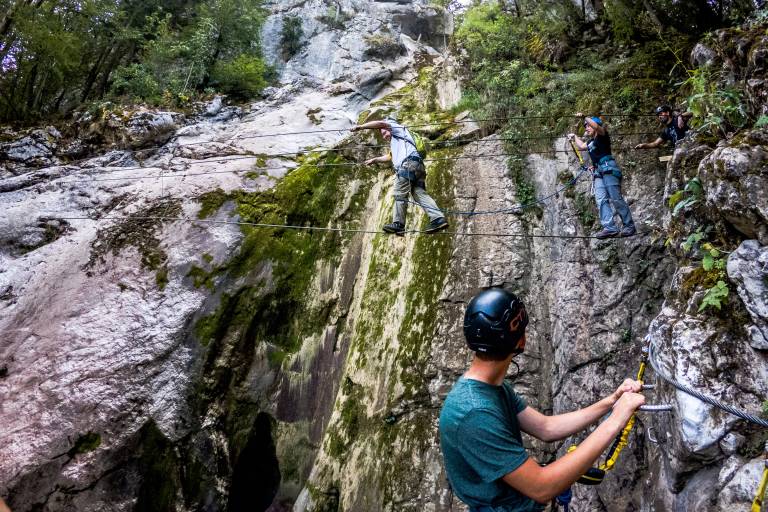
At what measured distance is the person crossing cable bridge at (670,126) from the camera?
21.7 ft

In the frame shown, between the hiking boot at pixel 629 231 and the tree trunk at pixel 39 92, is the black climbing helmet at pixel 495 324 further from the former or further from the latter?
the tree trunk at pixel 39 92

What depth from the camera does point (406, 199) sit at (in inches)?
296

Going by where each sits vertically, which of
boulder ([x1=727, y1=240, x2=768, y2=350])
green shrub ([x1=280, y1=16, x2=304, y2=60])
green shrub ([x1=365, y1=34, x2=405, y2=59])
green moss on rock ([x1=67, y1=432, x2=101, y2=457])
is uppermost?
green shrub ([x1=280, y1=16, x2=304, y2=60])

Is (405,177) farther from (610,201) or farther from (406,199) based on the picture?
(610,201)

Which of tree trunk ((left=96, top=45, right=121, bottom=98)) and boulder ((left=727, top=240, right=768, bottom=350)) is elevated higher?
tree trunk ((left=96, top=45, right=121, bottom=98))

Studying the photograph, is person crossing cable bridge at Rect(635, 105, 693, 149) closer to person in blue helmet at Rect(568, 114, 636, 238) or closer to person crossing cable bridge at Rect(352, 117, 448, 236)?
person in blue helmet at Rect(568, 114, 636, 238)

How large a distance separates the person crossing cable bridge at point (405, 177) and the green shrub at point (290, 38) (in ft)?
60.9

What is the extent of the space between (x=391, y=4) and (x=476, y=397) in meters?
30.9

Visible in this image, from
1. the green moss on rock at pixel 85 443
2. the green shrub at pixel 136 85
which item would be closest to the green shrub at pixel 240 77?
the green shrub at pixel 136 85

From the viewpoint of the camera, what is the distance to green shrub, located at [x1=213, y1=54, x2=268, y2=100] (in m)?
19.1

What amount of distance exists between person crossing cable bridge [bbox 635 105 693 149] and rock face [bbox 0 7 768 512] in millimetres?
374

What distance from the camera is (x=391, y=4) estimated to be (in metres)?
28.5

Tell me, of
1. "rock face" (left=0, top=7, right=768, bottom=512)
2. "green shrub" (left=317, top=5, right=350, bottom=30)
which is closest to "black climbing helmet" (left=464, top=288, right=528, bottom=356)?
"rock face" (left=0, top=7, right=768, bottom=512)

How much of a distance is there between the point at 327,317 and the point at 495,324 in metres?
8.39
